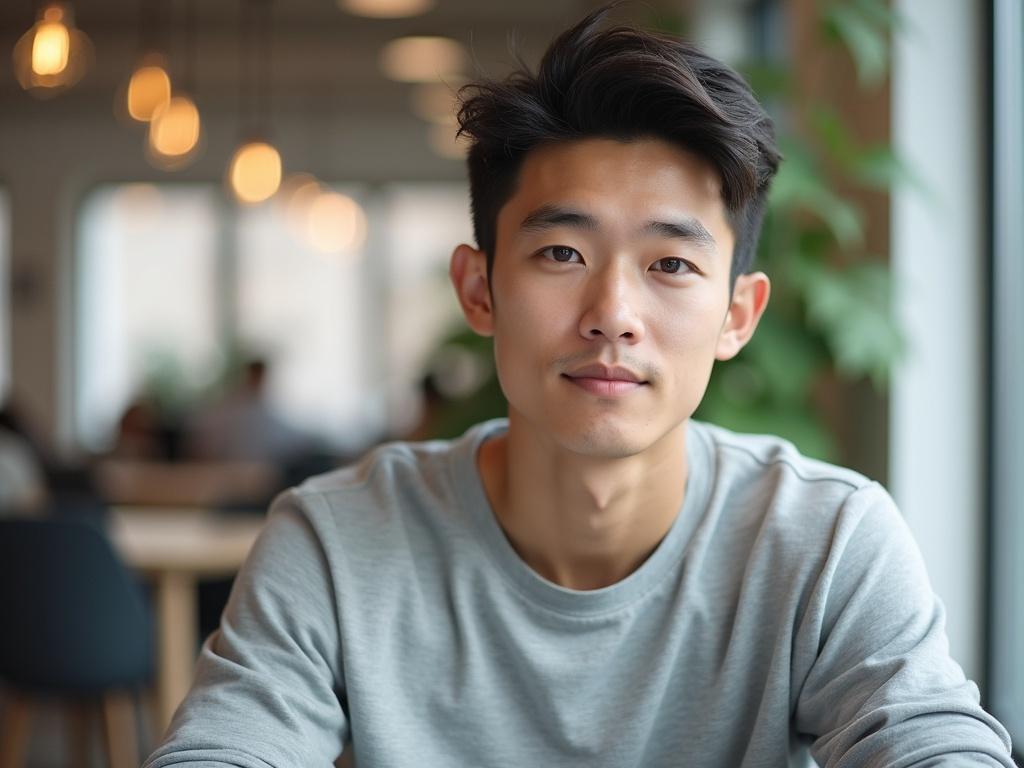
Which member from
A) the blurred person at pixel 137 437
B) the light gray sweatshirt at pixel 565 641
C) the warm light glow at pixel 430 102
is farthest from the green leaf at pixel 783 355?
the blurred person at pixel 137 437

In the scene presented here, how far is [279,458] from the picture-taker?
795 centimetres

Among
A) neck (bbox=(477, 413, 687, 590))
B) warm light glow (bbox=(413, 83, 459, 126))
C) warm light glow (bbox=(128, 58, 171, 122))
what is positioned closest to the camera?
neck (bbox=(477, 413, 687, 590))

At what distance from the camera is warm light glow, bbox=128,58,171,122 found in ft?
13.6

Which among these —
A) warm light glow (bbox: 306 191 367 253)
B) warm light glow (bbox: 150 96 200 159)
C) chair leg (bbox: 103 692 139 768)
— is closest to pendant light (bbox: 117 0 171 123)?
warm light glow (bbox: 150 96 200 159)

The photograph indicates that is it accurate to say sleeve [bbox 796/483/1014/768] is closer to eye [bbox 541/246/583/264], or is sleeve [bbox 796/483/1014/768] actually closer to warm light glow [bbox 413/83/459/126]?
eye [bbox 541/246/583/264]

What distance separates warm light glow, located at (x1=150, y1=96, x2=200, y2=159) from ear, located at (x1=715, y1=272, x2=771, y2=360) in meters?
3.38

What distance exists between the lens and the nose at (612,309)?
125cm

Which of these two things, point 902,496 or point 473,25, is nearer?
point 902,496

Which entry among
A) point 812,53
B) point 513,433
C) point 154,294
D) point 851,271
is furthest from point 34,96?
point 513,433

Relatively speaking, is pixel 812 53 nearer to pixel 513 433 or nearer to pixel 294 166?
pixel 513 433

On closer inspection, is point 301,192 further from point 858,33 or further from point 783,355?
point 858,33

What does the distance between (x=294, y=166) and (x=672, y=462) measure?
9606 millimetres

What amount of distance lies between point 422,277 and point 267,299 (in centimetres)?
565

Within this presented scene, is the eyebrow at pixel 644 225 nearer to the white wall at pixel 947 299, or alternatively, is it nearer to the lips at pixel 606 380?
the lips at pixel 606 380
